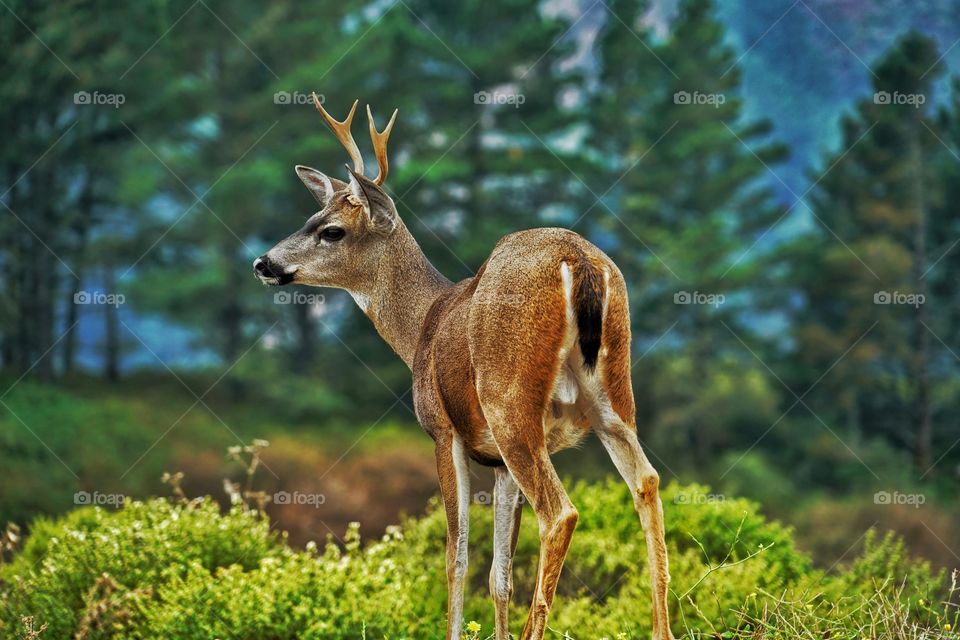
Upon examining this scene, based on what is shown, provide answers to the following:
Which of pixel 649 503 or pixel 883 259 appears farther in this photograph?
pixel 883 259

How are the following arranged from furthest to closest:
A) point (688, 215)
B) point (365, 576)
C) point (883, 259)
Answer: point (688, 215), point (883, 259), point (365, 576)

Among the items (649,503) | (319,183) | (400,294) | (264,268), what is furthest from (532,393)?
(319,183)

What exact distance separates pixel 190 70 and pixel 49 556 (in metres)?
13.5

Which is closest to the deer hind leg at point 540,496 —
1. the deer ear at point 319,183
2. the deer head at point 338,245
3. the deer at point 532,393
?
the deer at point 532,393

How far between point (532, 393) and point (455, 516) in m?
0.83

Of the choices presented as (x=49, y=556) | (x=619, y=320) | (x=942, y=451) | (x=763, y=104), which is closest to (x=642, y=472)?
(x=619, y=320)

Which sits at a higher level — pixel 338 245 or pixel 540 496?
pixel 338 245

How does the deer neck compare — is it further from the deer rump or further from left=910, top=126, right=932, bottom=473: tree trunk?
left=910, top=126, right=932, bottom=473: tree trunk

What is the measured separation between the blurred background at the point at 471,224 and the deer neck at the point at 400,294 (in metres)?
11.0

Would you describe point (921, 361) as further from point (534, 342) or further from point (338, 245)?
point (534, 342)

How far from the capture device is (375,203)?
633cm

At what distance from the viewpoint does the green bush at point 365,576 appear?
7.04 metres

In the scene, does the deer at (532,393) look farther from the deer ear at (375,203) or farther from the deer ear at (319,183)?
the deer ear at (319,183)

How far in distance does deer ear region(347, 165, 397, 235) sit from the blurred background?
11.2m
